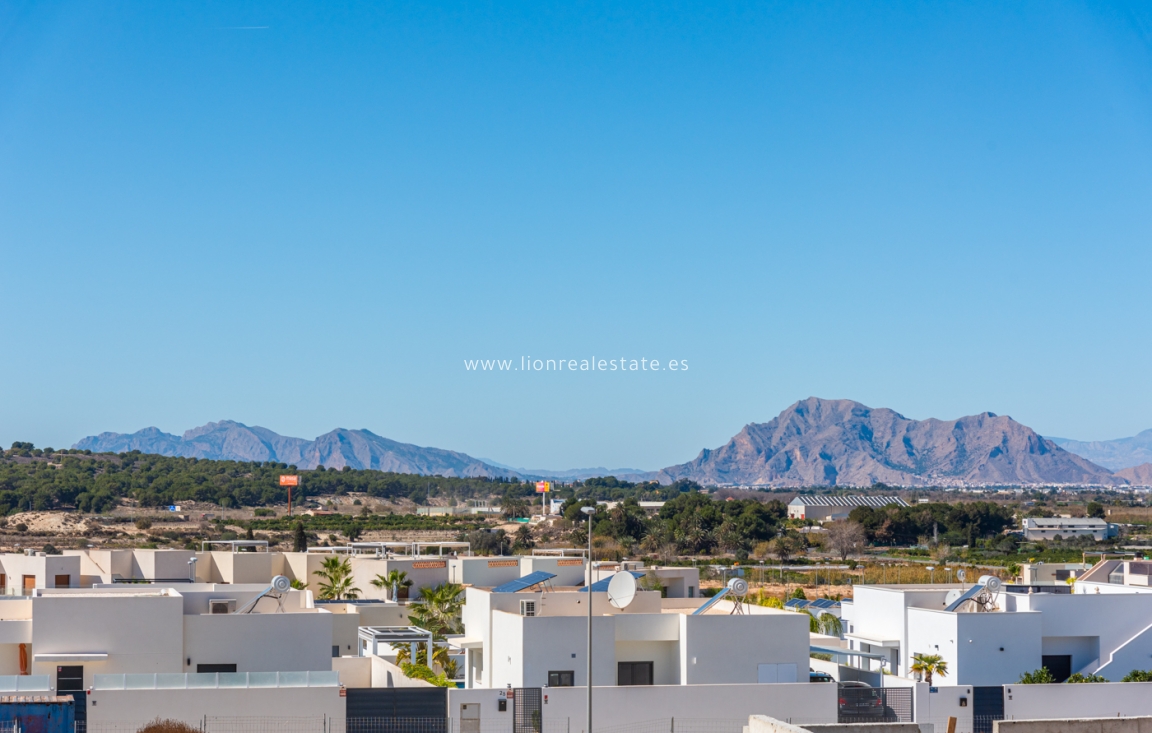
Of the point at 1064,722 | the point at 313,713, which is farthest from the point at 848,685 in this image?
the point at 313,713

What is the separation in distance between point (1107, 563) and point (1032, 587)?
9.38 metres

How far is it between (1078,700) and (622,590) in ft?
39.6

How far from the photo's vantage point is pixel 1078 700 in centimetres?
3122

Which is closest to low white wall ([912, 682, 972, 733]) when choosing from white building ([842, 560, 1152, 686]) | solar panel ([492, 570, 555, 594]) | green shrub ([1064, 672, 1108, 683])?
green shrub ([1064, 672, 1108, 683])

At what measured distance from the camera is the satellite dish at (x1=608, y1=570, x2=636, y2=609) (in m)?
29.8

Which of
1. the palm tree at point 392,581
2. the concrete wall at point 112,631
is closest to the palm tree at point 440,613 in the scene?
the palm tree at point 392,581

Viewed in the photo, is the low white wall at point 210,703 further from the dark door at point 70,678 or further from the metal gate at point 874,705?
the metal gate at point 874,705

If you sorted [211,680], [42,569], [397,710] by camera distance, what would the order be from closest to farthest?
[211,680] → [397,710] → [42,569]

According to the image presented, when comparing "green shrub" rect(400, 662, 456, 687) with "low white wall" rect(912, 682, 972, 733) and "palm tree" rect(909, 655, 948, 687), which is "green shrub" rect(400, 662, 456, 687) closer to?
"low white wall" rect(912, 682, 972, 733)

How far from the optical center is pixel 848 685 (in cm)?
2981

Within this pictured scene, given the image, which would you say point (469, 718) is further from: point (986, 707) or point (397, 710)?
point (986, 707)

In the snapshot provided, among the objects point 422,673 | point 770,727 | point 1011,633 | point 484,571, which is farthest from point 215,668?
point 484,571

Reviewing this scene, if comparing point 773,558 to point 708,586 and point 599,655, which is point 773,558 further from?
point 599,655

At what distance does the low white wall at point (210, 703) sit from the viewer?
24.9m
